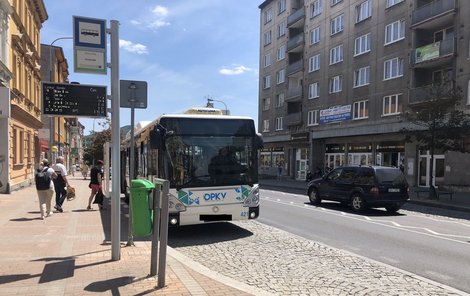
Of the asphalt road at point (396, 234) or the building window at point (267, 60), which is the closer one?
the asphalt road at point (396, 234)

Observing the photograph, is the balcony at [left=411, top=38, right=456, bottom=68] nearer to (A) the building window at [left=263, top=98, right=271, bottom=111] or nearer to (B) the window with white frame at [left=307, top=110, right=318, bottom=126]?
(B) the window with white frame at [left=307, top=110, right=318, bottom=126]

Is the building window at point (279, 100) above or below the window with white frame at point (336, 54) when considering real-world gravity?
below

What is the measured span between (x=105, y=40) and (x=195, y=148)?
11.7ft

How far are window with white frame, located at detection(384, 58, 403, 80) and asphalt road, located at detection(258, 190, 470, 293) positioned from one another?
15.7 m

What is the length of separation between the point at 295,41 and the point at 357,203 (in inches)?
1261

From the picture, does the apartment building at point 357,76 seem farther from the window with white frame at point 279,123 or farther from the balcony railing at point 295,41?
the balcony railing at point 295,41

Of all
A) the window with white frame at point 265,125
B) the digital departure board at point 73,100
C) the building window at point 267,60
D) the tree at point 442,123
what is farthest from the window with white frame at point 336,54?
the digital departure board at point 73,100

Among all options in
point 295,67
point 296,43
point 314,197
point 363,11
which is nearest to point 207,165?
point 314,197

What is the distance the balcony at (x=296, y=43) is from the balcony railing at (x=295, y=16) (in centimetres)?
155

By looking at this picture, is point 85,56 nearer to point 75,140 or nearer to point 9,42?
point 9,42

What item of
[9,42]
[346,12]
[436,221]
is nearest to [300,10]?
[346,12]

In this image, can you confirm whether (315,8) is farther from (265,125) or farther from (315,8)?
(265,125)

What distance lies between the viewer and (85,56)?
6680mm

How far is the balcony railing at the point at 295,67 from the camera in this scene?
4391 centimetres
